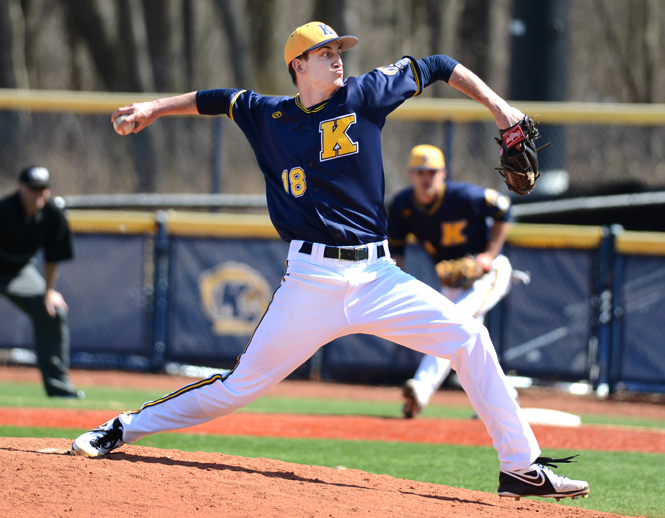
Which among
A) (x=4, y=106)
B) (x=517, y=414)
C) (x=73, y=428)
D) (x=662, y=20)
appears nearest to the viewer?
(x=517, y=414)

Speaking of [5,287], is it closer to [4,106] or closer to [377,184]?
[4,106]

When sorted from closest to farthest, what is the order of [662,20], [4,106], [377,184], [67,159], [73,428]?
[377,184] < [73,428] < [4,106] < [67,159] < [662,20]

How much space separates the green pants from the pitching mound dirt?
3.09 metres

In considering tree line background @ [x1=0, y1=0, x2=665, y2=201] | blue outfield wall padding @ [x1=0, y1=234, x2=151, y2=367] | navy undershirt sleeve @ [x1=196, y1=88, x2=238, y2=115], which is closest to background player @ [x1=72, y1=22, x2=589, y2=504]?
navy undershirt sleeve @ [x1=196, y1=88, x2=238, y2=115]

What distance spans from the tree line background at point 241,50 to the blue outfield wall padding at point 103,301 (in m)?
3.00

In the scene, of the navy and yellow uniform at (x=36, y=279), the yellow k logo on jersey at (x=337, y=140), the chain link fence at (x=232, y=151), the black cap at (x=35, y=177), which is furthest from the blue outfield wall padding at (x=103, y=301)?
the yellow k logo on jersey at (x=337, y=140)

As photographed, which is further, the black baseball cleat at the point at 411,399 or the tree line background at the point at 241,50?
the tree line background at the point at 241,50

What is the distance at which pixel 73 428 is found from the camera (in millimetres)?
5121

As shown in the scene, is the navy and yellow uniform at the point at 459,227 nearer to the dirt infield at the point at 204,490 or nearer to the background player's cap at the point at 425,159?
the background player's cap at the point at 425,159

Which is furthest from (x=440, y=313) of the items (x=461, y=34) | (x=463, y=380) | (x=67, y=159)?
(x=461, y=34)

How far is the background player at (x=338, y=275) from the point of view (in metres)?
3.41

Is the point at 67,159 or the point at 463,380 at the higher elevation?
the point at 67,159

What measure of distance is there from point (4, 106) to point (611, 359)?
738 cm

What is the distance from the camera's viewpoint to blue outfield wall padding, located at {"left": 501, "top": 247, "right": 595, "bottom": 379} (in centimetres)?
826
